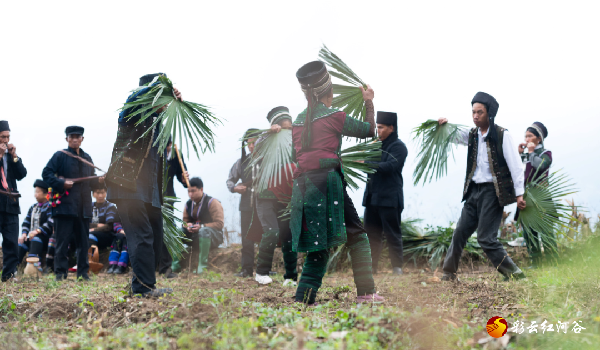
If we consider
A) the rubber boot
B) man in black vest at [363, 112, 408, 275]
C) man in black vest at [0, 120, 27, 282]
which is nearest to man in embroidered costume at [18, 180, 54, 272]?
man in black vest at [0, 120, 27, 282]

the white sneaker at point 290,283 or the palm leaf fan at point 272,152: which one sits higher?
the palm leaf fan at point 272,152

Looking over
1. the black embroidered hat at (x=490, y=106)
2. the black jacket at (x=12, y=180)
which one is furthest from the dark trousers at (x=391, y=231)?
the black jacket at (x=12, y=180)

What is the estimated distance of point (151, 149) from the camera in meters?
3.98

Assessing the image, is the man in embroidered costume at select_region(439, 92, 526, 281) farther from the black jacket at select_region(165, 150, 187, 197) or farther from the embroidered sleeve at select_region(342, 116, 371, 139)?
the black jacket at select_region(165, 150, 187, 197)

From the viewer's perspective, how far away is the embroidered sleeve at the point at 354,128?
3398mm

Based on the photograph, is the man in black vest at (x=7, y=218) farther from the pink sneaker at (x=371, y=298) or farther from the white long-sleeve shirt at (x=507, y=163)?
the white long-sleeve shirt at (x=507, y=163)

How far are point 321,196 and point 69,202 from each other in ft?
13.9

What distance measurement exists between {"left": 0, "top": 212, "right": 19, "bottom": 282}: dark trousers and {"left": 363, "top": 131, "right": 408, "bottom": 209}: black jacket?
Result: 4.62 metres

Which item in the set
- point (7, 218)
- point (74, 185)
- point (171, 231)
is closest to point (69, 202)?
point (74, 185)

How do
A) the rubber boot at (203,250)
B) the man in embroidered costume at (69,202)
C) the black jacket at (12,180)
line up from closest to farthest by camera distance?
the black jacket at (12,180) → the man in embroidered costume at (69,202) → the rubber boot at (203,250)

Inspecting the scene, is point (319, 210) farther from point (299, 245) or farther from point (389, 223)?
point (389, 223)

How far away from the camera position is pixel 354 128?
11.2 feet

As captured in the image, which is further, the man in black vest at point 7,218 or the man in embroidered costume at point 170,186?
the man in embroidered costume at point 170,186

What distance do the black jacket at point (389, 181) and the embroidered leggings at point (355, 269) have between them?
2884mm
